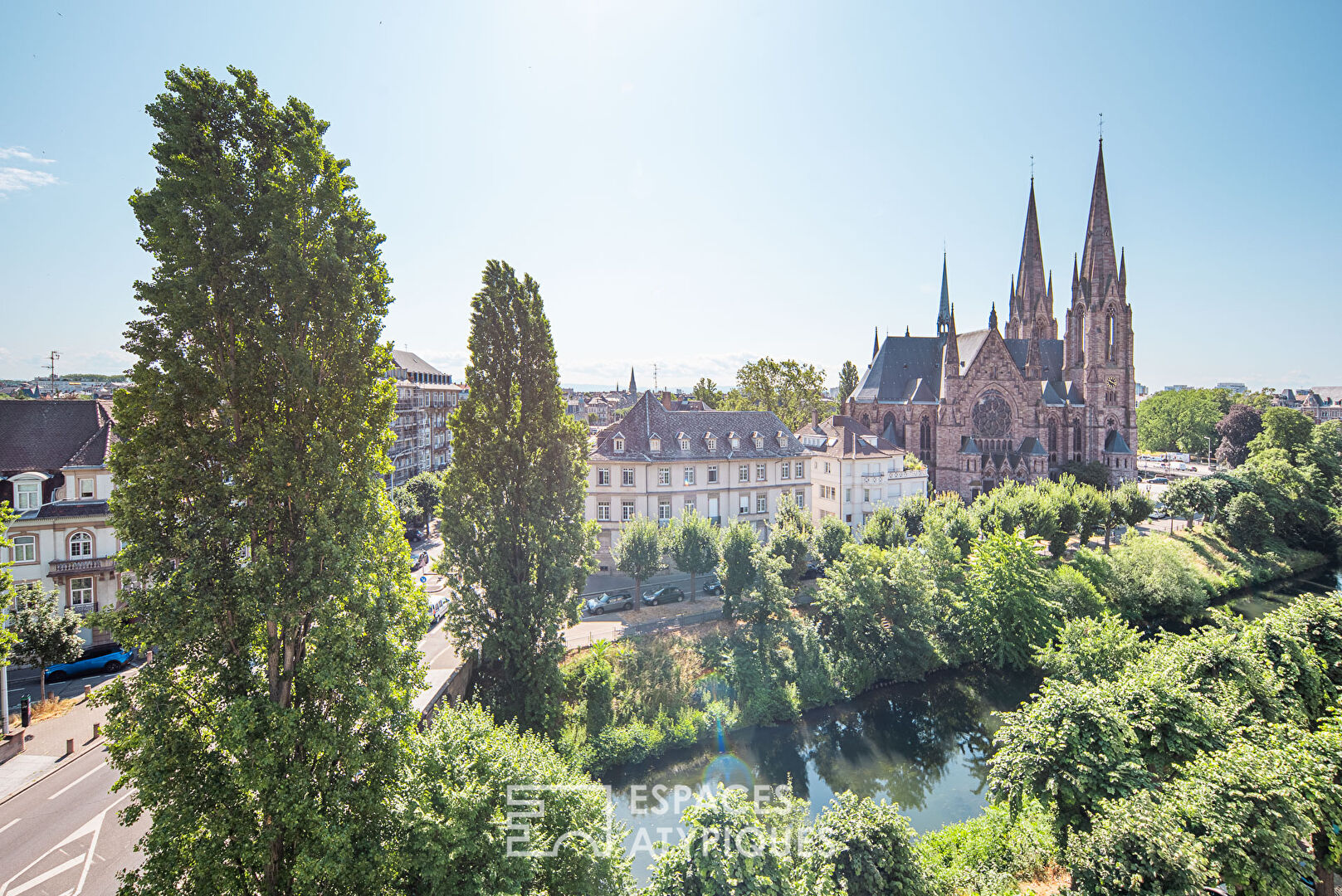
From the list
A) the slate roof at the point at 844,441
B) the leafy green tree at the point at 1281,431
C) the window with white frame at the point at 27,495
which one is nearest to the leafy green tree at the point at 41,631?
the window with white frame at the point at 27,495

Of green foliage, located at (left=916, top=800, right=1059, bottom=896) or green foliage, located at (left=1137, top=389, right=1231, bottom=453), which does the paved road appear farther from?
green foliage, located at (left=1137, top=389, right=1231, bottom=453)

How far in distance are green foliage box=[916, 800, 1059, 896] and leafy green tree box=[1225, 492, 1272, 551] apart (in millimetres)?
40690

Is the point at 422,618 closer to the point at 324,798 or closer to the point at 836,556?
the point at 324,798

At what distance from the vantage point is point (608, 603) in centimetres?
3325

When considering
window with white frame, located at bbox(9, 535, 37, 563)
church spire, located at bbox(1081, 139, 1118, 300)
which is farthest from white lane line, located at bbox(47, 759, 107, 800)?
church spire, located at bbox(1081, 139, 1118, 300)

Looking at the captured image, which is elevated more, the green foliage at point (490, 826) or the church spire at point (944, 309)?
the church spire at point (944, 309)

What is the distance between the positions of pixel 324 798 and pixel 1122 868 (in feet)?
46.7

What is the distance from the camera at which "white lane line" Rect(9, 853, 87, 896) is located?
13.5m

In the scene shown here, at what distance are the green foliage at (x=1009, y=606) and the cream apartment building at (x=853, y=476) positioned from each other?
12523 millimetres

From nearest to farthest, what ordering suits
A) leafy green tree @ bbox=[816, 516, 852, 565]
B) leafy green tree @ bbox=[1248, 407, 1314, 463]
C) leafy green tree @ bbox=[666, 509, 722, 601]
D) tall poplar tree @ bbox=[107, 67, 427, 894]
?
tall poplar tree @ bbox=[107, 67, 427, 894] → leafy green tree @ bbox=[666, 509, 722, 601] → leafy green tree @ bbox=[816, 516, 852, 565] → leafy green tree @ bbox=[1248, 407, 1314, 463]

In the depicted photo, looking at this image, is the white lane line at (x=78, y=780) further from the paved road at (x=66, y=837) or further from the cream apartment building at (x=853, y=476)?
the cream apartment building at (x=853, y=476)

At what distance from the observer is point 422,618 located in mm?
11523

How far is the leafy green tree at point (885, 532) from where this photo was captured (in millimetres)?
37188

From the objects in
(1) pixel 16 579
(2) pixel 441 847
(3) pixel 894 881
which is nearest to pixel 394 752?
(2) pixel 441 847
